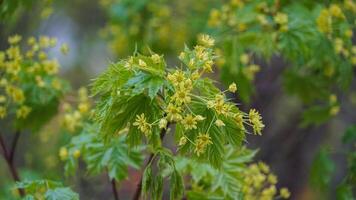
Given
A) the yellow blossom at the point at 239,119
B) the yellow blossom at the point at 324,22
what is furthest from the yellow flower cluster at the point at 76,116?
the yellow blossom at the point at 324,22

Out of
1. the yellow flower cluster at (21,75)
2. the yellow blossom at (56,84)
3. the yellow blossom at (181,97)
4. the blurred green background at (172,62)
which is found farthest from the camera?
the blurred green background at (172,62)

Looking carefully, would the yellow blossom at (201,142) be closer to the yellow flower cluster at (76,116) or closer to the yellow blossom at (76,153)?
the yellow blossom at (76,153)

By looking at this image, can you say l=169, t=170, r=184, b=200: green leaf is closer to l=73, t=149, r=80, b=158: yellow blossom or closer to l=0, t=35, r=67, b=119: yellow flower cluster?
l=73, t=149, r=80, b=158: yellow blossom

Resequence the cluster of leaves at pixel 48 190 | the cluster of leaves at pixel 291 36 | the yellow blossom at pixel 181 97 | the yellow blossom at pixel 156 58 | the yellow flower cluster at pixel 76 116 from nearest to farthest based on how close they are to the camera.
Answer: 1. the yellow blossom at pixel 181 97
2. the yellow blossom at pixel 156 58
3. the cluster of leaves at pixel 48 190
4. the yellow flower cluster at pixel 76 116
5. the cluster of leaves at pixel 291 36

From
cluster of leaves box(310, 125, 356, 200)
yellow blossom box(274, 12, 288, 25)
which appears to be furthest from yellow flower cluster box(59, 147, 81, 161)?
cluster of leaves box(310, 125, 356, 200)

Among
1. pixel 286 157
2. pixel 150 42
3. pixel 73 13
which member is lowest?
pixel 286 157

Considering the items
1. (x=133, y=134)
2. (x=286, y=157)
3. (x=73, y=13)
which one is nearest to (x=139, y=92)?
(x=133, y=134)

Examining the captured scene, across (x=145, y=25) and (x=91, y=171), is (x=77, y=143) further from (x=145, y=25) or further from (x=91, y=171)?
(x=145, y=25)
